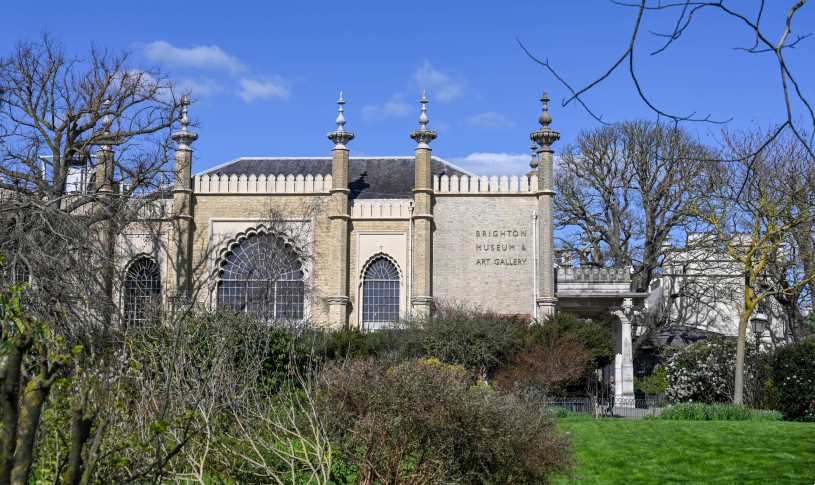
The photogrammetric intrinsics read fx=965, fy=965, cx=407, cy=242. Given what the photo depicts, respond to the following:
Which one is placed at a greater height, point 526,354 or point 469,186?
point 469,186

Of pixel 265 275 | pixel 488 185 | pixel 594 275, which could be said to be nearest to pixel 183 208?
pixel 265 275

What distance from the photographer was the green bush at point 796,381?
69.4 ft

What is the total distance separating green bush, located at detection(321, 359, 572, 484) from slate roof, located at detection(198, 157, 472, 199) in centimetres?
2704

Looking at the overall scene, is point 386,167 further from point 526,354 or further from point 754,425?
point 754,425

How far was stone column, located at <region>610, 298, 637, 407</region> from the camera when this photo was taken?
28.9m

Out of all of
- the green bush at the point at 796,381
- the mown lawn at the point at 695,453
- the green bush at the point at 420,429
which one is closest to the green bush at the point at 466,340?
the green bush at the point at 796,381

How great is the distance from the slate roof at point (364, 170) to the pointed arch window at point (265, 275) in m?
3.69

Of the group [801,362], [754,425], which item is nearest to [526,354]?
[801,362]

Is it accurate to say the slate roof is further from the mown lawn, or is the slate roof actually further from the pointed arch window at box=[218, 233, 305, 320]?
the mown lawn

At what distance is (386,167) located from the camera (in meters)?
40.3

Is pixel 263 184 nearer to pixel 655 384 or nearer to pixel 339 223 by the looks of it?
pixel 339 223

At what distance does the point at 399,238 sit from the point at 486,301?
4071mm

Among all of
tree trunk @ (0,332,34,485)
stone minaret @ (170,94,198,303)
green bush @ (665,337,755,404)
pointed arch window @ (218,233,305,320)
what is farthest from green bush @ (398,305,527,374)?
tree trunk @ (0,332,34,485)

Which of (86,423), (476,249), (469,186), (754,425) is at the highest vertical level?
(469,186)
